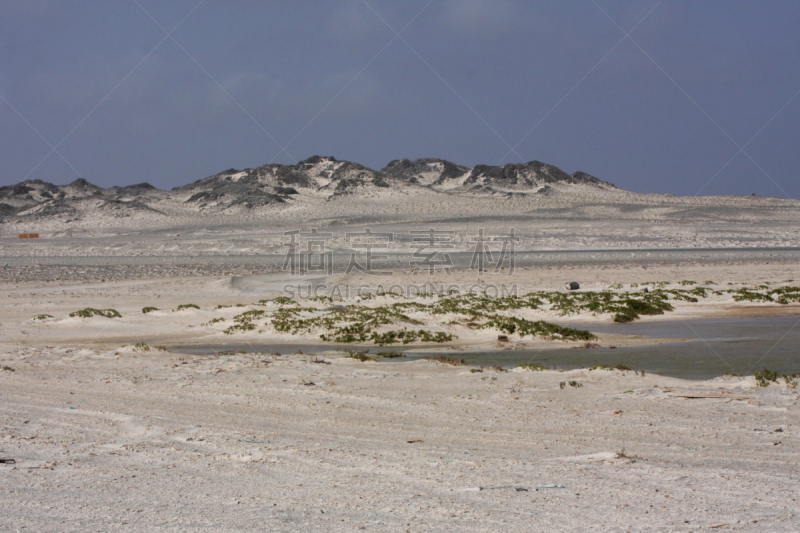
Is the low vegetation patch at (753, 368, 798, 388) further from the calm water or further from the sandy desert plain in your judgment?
the calm water

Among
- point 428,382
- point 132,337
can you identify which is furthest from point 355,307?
point 428,382

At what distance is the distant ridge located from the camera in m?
108

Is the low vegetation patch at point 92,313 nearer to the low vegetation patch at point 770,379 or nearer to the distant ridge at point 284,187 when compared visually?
the low vegetation patch at point 770,379

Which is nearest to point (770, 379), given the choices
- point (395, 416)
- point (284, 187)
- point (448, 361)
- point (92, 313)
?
point (448, 361)

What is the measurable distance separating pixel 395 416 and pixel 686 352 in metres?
8.52

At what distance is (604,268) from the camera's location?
128 ft

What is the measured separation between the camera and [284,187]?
127 m

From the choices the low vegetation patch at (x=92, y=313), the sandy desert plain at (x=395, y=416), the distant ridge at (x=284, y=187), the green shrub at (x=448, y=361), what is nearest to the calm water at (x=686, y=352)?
the sandy desert plain at (x=395, y=416)

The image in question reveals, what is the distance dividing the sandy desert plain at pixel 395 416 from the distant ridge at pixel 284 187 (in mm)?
84171

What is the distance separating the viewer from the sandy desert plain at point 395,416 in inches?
216

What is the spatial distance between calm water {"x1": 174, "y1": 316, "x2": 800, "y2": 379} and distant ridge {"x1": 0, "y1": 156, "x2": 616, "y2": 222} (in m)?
90.2

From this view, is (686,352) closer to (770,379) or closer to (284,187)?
(770,379)

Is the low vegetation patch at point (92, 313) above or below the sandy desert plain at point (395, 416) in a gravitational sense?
above

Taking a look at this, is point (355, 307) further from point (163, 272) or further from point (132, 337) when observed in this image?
point (163, 272)
